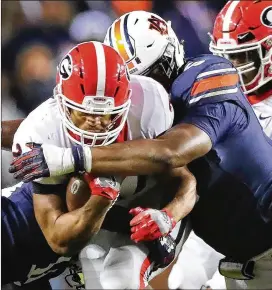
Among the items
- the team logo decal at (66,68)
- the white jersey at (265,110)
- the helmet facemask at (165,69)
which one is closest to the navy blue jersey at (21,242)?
the team logo decal at (66,68)

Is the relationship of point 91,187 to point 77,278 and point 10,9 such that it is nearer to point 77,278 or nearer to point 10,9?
point 77,278

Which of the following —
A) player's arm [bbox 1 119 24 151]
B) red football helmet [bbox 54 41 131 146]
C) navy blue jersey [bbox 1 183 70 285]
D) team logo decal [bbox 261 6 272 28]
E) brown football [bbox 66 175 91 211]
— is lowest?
navy blue jersey [bbox 1 183 70 285]

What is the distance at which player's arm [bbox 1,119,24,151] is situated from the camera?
144cm

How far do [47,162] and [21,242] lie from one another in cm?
23

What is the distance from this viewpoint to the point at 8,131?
4.77ft

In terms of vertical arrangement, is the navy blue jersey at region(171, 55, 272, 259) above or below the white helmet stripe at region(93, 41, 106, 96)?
below

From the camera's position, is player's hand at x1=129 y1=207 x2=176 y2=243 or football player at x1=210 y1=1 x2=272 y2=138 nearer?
player's hand at x1=129 y1=207 x2=176 y2=243

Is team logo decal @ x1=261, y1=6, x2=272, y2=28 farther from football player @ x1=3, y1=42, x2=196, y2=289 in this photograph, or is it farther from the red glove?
the red glove

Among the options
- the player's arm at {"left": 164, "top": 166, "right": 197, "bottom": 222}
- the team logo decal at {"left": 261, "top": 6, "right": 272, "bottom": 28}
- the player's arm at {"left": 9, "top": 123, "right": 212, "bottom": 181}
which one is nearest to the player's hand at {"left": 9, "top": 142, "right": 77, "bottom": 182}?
the player's arm at {"left": 9, "top": 123, "right": 212, "bottom": 181}

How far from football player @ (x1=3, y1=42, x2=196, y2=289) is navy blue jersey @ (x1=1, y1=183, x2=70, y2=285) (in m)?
0.03

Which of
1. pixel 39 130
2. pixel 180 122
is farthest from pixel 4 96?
pixel 180 122

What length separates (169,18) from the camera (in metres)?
1.58

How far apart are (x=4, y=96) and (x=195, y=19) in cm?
47

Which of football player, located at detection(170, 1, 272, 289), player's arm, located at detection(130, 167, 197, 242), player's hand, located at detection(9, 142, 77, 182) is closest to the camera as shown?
player's hand, located at detection(9, 142, 77, 182)
